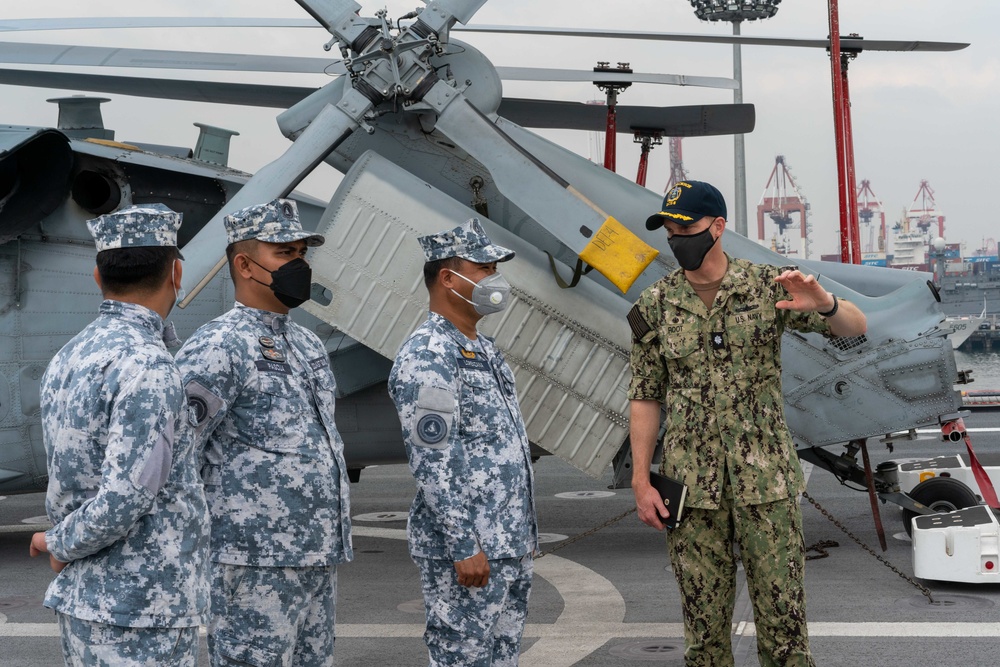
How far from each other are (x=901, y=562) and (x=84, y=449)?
20.2ft

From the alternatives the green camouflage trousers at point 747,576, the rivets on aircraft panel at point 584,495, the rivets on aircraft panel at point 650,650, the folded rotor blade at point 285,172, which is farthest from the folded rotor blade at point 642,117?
the green camouflage trousers at point 747,576

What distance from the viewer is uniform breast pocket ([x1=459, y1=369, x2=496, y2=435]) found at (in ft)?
12.8

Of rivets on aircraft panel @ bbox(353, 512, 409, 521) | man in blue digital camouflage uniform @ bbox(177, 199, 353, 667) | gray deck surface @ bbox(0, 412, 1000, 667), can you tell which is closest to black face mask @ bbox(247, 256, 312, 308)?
man in blue digital camouflage uniform @ bbox(177, 199, 353, 667)

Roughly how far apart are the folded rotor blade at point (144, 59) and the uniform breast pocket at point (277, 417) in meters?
4.37

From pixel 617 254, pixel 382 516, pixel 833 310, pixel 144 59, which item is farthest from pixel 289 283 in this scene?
pixel 382 516

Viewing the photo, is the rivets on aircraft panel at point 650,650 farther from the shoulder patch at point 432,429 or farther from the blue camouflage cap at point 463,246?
the blue camouflage cap at point 463,246

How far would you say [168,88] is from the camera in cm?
905

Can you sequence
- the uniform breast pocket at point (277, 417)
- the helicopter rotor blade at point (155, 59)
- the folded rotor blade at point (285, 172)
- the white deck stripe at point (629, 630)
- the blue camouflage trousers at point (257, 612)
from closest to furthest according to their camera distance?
the blue camouflage trousers at point (257, 612) → the uniform breast pocket at point (277, 417) → the white deck stripe at point (629, 630) → the folded rotor blade at point (285, 172) → the helicopter rotor blade at point (155, 59)

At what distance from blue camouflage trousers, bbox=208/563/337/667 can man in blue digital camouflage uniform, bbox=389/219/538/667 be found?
1.61 feet

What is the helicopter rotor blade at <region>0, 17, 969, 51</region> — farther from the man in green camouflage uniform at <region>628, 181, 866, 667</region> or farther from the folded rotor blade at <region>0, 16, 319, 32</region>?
the man in green camouflage uniform at <region>628, 181, 866, 667</region>

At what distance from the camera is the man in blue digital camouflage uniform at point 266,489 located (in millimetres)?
3525

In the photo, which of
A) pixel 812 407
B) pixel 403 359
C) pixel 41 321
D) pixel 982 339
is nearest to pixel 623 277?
pixel 812 407

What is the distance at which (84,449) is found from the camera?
2885 millimetres

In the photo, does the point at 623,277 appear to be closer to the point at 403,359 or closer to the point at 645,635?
the point at 645,635
